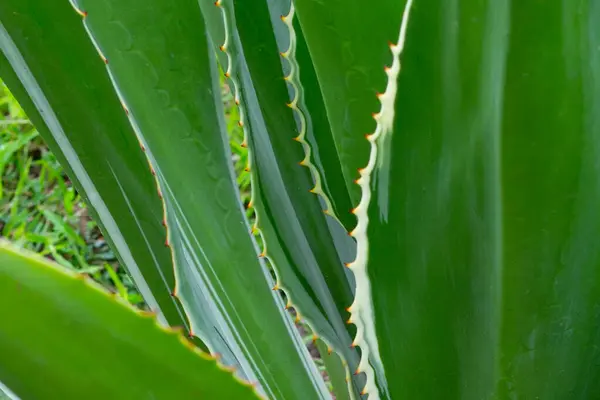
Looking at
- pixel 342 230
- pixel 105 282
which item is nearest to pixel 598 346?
pixel 342 230

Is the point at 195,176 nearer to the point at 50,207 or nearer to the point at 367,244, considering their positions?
the point at 367,244

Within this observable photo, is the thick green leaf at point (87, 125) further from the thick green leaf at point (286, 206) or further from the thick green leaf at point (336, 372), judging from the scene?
the thick green leaf at point (336, 372)

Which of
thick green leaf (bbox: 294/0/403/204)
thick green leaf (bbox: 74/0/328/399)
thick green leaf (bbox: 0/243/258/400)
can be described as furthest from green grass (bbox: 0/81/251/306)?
thick green leaf (bbox: 0/243/258/400)

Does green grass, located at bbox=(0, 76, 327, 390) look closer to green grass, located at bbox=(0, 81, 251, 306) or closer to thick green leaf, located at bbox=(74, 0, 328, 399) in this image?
green grass, located at bbox=(0, 81, 251, 306)

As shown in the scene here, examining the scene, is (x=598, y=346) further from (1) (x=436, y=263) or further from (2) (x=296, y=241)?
(2) (x=296, y=241)

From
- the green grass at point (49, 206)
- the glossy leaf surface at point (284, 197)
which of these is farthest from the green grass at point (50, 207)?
the glossy leaf surface at point (284, 197)

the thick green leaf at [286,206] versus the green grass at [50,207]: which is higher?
the thick green leaf at [286,206]
